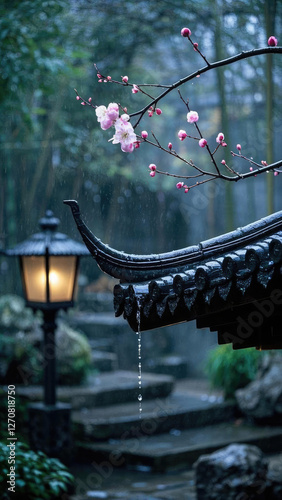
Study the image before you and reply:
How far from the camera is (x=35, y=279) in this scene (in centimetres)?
632

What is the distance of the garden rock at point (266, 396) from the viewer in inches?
388

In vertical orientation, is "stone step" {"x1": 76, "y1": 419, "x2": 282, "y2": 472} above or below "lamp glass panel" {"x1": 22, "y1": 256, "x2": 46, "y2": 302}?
below

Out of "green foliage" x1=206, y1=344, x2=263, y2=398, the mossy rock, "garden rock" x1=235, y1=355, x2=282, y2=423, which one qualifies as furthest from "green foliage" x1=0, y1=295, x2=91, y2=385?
"garden rock" x1=235, y1=355, x2=282, y2=423

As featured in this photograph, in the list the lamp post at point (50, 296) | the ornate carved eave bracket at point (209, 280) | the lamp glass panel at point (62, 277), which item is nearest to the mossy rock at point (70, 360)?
the lamp post at point (50, 296)

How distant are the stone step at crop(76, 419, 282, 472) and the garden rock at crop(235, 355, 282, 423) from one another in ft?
0.64

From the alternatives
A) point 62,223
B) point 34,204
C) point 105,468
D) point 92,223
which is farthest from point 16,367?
point 92,223

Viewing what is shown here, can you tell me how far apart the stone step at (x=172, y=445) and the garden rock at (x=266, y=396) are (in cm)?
19

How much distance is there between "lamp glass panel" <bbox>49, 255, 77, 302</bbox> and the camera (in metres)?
6.25

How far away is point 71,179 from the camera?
51.0 feet

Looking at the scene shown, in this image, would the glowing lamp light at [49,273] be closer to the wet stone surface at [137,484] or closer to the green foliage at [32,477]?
the green foliage at [32,477]

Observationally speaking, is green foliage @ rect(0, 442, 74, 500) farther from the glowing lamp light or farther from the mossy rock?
the mossy rock

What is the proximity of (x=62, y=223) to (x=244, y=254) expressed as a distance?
36.0 ft

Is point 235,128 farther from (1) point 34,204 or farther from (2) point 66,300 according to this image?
(2) point 66,300

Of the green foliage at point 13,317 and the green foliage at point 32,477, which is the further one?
the green foliage at point 13,317
